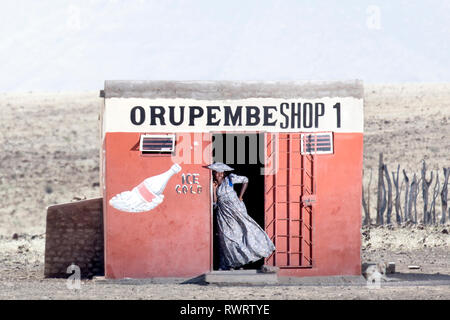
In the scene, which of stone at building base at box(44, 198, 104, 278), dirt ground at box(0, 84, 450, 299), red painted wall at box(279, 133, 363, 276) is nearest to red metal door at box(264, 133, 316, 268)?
red painted wall at box(279, 133, 363, 276)

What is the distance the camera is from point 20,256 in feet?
60.8

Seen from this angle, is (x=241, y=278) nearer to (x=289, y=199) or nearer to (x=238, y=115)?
Result: (x=289, y=199)

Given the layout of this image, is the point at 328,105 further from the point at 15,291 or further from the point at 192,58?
the point at 192,58

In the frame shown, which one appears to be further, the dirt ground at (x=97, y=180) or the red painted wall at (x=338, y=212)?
the red painted wall at (x=338, y=212)

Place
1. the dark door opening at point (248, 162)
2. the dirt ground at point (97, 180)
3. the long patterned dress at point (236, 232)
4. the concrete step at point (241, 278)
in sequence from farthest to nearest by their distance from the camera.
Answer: the dark door opening at point (248, 162) < the long patterned dress at point (236, 232) < the concrete step at point (241, 278) < the dirt ground at point (97, 180)

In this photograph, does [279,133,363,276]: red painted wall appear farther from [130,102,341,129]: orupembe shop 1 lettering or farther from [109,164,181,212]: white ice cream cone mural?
[109,164,181,212]: white ice cream cone mural

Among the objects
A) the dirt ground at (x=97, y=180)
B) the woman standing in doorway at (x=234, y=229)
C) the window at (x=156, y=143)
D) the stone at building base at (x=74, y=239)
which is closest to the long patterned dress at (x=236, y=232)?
the woman standing in doorway at (x=234, y=229)

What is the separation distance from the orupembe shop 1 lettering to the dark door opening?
3.51ft

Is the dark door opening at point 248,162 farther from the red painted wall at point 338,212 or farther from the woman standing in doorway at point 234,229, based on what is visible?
the red painted wall at point 338,212

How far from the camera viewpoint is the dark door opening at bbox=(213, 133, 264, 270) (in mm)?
15023

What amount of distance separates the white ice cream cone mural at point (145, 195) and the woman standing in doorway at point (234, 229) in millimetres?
690

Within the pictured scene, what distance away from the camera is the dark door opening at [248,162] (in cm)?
1502

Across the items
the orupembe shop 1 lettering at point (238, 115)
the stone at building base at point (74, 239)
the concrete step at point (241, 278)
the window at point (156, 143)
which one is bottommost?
the concrete step at point (241, 278)
